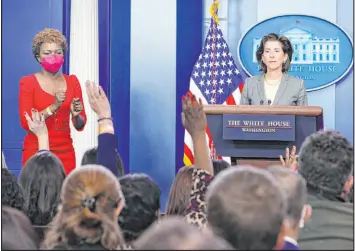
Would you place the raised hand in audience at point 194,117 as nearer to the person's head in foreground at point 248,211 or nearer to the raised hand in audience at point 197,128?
the raised hand in audience at point 197,128

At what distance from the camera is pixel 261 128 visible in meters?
3.55

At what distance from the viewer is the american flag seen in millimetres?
5527

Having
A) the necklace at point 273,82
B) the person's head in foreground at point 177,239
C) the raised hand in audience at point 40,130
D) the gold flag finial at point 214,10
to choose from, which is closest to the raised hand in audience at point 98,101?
the raised hand in audience at point 40,130

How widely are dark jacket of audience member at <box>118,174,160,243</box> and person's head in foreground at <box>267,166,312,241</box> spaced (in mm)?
415

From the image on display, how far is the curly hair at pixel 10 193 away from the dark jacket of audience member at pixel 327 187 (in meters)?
1.12

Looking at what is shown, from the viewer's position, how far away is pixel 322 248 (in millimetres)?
2133

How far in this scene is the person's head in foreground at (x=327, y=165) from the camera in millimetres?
2285

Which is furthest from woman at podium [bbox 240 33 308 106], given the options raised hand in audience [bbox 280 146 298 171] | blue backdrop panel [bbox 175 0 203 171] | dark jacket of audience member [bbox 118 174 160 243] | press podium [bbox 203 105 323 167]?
dark jacket of audience member [bbox 118 174 160 243]

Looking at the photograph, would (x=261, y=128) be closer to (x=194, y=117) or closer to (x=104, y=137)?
(x=194, y=117)

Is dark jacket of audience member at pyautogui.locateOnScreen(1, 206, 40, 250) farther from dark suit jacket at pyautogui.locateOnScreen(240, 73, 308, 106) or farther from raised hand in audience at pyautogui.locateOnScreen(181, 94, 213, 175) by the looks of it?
dark suit jacket at pyautogui.locateOnScreen(240, 73, 308, 106)

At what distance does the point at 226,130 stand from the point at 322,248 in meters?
1.47

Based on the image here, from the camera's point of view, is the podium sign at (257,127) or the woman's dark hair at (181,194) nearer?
the woman's dark hair at (181,194)

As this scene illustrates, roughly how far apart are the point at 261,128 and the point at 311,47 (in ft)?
8.44

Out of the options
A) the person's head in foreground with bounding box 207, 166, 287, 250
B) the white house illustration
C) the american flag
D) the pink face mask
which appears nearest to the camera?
the person's head in foreground with bounding box 207, 166, 287, 250
